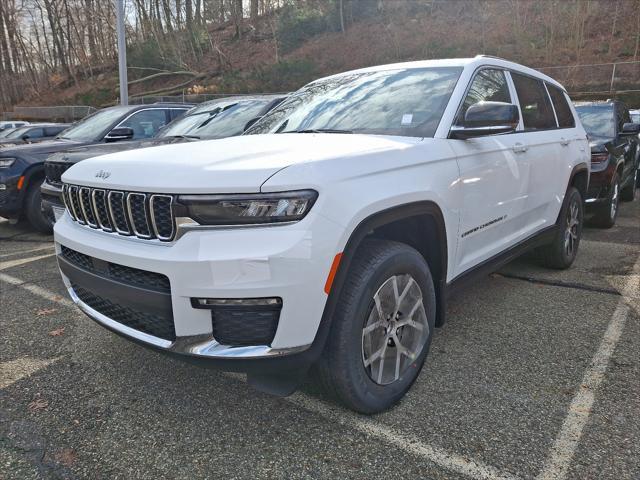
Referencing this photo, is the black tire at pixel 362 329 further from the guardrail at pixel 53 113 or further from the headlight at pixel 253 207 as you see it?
the guardrail at pixel 53 113

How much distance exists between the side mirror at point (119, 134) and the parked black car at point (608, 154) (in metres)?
6.04

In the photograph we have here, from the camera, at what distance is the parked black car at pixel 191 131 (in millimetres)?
5406

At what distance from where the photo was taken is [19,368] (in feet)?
10.1

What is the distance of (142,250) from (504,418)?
190cm

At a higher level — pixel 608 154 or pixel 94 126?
pixel 94 126

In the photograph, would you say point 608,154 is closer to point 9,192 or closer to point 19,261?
point 19,261

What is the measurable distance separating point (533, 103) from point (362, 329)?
2771 millimetres

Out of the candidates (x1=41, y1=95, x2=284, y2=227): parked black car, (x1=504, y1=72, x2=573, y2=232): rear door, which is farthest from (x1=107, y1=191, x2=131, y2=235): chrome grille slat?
(x1=41, y1=95, x2=284, y2=227): parked black car

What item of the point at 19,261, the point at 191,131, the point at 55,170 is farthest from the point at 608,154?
the point at 19,261

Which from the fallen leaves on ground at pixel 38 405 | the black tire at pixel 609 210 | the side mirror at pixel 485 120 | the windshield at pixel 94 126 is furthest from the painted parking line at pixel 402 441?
the black tire at pixel 609 210

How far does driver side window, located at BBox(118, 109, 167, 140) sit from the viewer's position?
725cm

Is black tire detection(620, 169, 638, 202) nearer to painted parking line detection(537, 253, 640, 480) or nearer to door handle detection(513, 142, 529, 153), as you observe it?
painted parking line detection(537, 253, 640, 480)

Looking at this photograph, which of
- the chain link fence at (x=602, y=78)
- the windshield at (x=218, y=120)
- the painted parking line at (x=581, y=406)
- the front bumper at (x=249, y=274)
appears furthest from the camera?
the chain link fence at (x=602, y=78)

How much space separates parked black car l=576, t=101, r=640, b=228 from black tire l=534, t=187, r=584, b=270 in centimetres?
171
